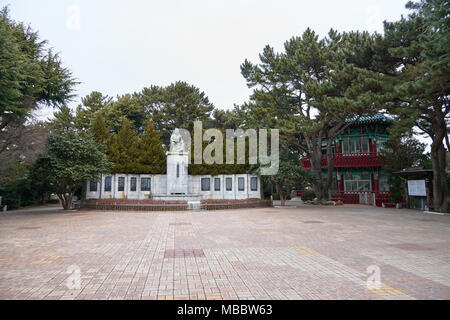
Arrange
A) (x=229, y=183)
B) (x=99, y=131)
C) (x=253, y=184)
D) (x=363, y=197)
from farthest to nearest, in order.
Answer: (x=363, y=197) → (x=99, y=131) → (x=229, y=183) → (x=253, y=184)

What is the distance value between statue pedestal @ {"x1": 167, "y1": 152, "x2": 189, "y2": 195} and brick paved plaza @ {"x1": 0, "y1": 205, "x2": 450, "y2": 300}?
1608 cm

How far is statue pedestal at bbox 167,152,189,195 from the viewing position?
2638 cm

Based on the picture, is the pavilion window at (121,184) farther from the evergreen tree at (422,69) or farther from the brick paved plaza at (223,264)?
the evergreen tree at (422,69)

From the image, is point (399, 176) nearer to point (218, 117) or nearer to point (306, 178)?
point (306, 178)

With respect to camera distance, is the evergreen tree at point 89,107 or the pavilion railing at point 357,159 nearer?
the pavilion railing at point 357,159

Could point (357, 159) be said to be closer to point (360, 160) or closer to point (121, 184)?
point (360, 160)

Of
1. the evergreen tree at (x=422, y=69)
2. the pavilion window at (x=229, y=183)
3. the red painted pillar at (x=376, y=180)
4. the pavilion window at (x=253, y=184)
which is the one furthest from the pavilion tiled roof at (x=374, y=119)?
the pavilion window at (x=229, y=183)

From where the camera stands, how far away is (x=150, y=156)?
28.6m

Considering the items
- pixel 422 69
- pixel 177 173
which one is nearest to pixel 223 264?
pixel 422 69

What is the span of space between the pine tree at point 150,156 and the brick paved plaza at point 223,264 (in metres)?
17.6

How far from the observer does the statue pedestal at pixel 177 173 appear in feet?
86.5

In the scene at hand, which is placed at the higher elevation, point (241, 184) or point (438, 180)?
point (438, 180)

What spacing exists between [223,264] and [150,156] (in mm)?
23875
